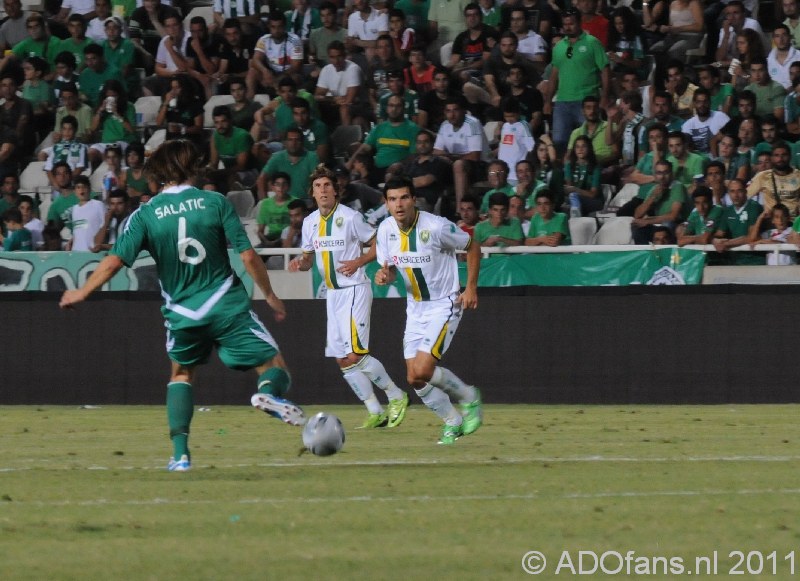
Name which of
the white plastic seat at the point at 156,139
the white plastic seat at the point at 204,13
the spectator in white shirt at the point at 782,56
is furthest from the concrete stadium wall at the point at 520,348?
the white plastic seat at the point at 204,13

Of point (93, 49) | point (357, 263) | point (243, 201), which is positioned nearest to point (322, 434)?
point (357, 263)

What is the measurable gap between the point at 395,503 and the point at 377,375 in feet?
20.7

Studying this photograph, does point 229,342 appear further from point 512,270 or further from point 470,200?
point 470,200

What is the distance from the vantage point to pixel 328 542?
6.89 meters

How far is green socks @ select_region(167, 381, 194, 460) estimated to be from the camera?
31.6 ft

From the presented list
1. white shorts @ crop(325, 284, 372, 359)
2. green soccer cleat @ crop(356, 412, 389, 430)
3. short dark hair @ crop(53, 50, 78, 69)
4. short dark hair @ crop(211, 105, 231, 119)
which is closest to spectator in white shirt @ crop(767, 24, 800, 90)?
short dark hair @ crop(211, 105, 231, 119)

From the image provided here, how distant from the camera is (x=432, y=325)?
12.4m

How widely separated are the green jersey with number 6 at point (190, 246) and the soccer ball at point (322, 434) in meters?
0.84

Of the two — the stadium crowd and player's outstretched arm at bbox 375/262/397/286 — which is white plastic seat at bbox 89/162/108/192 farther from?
player's outstretched arm at bbox 375/262/397/286

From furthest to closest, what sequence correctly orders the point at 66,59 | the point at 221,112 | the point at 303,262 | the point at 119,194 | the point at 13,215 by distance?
the point at 66,59
the point at 221,112
the point at 13,215
the point at 119,194
the point at 303,262

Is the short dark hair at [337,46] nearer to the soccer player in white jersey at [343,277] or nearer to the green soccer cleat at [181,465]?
the soccer player in white jersey at [343,277]

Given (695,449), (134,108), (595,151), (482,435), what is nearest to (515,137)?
(595,151)

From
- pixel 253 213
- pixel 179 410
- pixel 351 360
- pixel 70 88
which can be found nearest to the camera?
pixel 179 410

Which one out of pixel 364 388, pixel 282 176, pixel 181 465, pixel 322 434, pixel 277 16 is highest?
pixel 277 16
